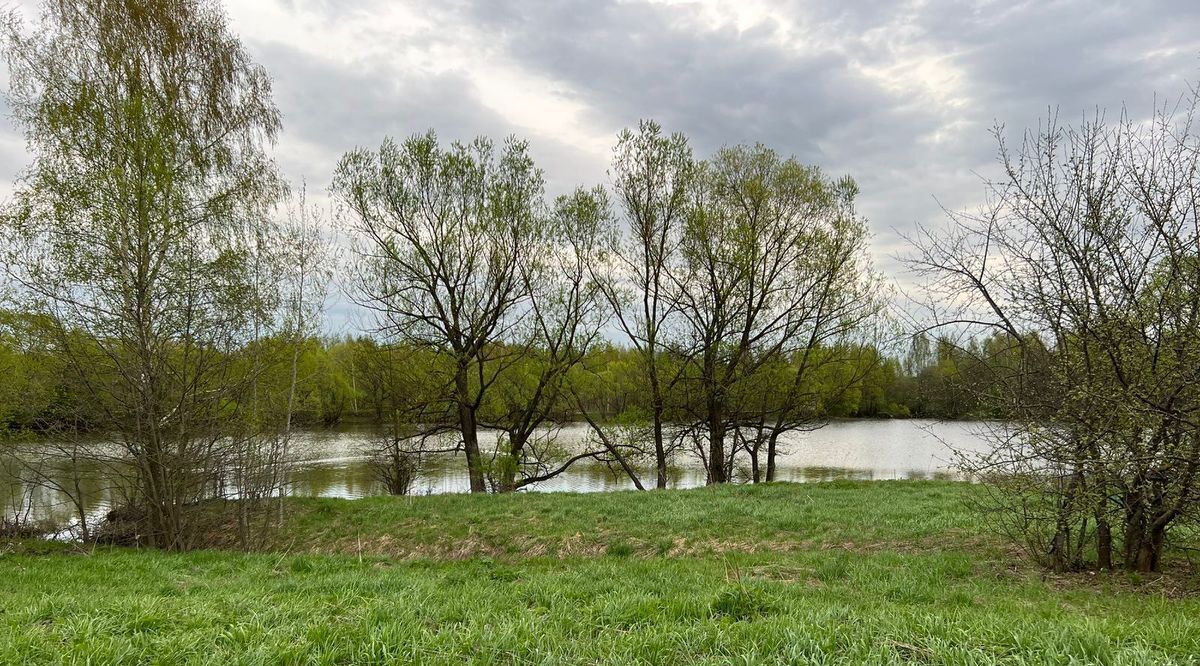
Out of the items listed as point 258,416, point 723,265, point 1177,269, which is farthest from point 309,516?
point 1177,269

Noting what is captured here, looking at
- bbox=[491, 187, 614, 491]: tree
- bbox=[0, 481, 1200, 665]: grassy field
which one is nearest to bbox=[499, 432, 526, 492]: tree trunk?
bbox=[491, 187, 614, 491]: tree

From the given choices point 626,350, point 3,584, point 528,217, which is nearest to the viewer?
point 3,584

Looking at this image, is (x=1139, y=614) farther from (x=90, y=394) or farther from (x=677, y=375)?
(x=677, y=375)

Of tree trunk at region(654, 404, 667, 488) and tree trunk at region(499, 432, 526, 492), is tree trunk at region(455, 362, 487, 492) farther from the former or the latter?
tree trunk at region(654, 404, 667, 488)

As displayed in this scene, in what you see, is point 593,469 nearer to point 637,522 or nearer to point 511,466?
point 511,466

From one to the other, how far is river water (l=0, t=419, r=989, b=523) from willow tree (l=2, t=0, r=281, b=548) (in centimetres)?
298

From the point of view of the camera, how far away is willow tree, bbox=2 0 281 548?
8992mm

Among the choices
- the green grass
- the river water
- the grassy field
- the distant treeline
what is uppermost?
the distant treeline

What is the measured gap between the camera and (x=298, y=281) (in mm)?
12312

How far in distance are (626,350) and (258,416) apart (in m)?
13.7

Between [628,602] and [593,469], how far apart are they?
20.8 m

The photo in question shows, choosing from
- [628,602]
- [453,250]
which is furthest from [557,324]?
[628,602]

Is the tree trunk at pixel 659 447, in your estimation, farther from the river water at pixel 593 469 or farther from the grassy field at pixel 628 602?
the grassy field at pixel 628 602

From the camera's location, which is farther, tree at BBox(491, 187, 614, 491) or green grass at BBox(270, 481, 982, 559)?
tree at BBox(491, 187, 614, 491)
